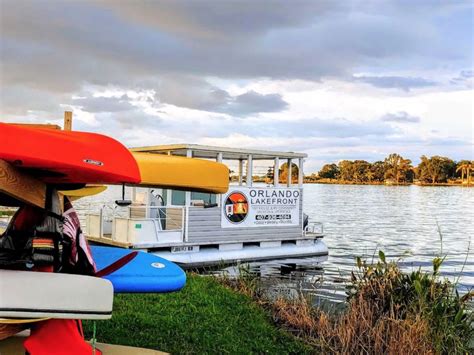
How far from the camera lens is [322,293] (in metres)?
9.80

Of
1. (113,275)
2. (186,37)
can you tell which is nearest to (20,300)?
(113,275)

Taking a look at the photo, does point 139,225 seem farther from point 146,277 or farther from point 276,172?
point 146,277

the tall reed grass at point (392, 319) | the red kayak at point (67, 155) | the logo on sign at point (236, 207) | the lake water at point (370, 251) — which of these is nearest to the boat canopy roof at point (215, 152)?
the logo on sign at point (236, 207)

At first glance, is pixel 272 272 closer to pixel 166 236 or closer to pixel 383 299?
pixel 166 236

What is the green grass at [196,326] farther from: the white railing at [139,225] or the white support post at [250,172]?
the white support post at [250,172]

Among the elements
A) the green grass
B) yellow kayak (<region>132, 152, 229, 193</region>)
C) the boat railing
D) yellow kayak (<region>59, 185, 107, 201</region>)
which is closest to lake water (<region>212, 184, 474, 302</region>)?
the green grass

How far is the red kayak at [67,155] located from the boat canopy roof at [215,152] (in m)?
9.40

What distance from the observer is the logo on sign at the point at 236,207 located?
13930mm

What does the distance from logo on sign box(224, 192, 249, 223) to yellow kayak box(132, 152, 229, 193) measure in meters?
9.95

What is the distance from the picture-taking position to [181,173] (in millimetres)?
3645

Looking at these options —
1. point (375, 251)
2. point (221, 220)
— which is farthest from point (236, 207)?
point (375, 251)

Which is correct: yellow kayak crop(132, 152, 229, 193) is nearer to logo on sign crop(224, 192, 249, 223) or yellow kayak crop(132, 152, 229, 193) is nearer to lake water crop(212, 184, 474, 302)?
lake water crop(212, 184, 474, 302)

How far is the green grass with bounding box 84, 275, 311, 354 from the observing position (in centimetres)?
503

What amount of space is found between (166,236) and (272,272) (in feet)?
9.45
